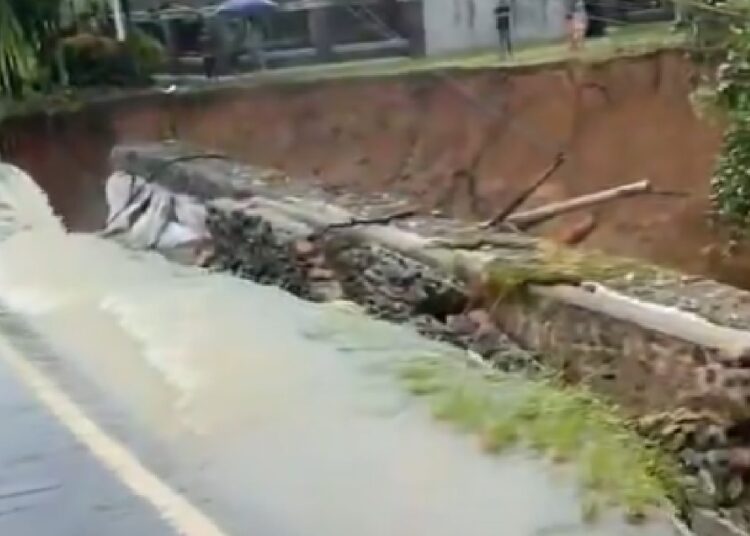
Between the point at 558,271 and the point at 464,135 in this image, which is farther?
the point at 464,135

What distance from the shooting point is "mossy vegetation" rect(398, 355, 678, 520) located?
188 inches

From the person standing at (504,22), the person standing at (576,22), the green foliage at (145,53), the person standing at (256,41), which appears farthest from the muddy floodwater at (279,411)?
the person standing at (504,22)

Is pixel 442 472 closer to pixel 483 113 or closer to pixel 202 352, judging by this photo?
pixel 202 352

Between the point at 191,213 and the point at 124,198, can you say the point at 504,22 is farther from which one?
the point at 191,213

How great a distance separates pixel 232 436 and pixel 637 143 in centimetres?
1670

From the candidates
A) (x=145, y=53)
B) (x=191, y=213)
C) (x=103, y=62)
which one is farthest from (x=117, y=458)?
(x=145, y=53)

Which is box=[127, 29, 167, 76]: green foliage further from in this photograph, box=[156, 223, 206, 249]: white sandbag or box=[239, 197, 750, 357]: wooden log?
box=[239, 197, 750, 357]: wooden log

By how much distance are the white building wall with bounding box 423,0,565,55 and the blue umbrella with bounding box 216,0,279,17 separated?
9.64 ft

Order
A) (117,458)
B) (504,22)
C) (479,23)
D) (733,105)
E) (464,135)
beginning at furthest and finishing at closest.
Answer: (479,23) → (504,22) → (464,135) → (733,105) → (117,458)

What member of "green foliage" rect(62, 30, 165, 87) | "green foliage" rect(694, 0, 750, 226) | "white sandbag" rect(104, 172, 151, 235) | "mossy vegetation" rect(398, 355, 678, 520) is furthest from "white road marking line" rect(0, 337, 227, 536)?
"green foliage" rect(62, 30, 165, 87)

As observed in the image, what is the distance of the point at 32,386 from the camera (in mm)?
6906

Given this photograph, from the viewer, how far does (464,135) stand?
21.3 meters

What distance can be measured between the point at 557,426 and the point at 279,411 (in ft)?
3.88

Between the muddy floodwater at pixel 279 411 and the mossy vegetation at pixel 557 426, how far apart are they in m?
0.07
